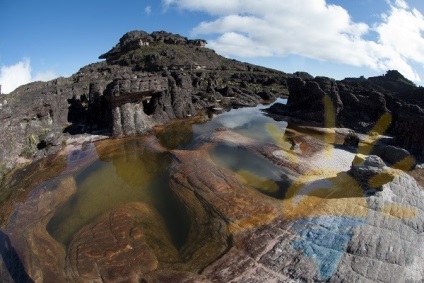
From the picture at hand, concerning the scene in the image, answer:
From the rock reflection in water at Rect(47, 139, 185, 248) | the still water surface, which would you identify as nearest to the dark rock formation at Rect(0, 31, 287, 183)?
the still water surface

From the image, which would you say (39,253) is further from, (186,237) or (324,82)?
(324,82)

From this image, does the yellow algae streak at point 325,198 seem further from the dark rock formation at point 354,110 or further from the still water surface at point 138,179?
the dark rock formation at point 354,110

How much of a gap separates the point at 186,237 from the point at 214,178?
516 centimetres

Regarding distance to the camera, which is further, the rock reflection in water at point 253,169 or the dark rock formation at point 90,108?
the dark rock formation at point 90,108

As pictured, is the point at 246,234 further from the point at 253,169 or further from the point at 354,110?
the point at 354,110

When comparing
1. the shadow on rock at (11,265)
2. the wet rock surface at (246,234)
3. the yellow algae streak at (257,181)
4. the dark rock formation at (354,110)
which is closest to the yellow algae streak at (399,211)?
the wet rock surface at (246,234)

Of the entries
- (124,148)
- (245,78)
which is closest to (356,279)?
(124,148)

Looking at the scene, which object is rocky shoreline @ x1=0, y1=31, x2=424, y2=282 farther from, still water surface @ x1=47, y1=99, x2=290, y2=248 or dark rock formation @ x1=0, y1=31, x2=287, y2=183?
still water surface @ x1=47, y1=99, x2=290, y2=248

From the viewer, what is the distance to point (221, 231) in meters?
14.1

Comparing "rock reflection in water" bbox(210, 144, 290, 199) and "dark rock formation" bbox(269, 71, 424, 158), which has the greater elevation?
"dark rock formation" bbox(269, 71, 424, 158)

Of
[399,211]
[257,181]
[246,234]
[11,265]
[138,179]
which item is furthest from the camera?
[138,179]

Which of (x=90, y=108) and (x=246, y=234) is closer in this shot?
(x=246, y=234)

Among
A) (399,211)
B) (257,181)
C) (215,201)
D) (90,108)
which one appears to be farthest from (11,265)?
(90,108)

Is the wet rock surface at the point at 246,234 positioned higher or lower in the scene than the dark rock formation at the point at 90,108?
lower
